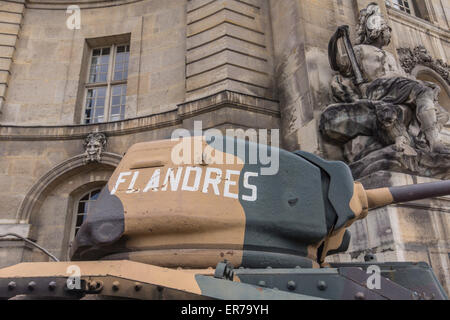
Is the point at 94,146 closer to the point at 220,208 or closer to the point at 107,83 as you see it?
the point at 107,83

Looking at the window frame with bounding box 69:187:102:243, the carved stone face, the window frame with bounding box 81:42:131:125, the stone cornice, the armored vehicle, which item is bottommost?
the armored vehicle

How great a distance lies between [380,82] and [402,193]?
3.86 m

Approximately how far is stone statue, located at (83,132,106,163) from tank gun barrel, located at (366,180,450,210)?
25.7 feet

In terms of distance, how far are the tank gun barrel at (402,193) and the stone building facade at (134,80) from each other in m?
3.65

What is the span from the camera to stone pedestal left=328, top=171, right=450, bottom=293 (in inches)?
194

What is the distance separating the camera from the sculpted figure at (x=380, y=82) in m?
6.18

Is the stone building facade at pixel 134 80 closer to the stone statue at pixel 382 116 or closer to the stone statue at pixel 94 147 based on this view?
the stone statue at pixel 94 147

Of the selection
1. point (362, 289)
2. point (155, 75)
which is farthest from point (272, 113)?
point (362, 289)

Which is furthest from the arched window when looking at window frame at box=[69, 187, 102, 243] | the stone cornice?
the stone cornice

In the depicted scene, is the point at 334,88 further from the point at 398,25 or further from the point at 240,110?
the point at 398,25

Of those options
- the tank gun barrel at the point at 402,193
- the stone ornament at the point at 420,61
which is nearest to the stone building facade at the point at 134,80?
the stone ornament at the point at 420,61

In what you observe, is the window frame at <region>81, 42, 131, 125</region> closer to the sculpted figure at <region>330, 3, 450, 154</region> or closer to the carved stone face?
the sculpted figure at <region>330, 3, 450, 154</region>
